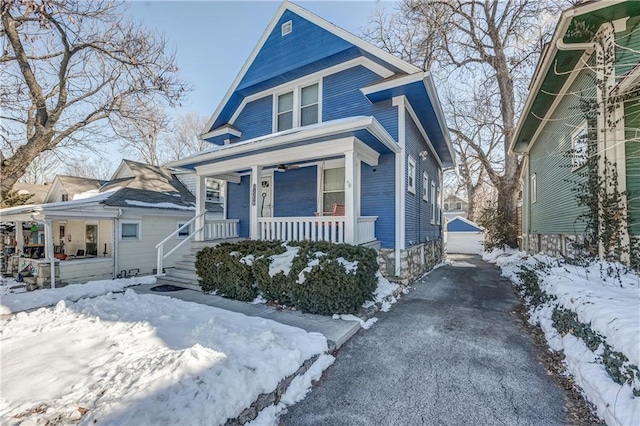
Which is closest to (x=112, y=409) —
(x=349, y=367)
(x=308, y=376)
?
(x=308, y=376)

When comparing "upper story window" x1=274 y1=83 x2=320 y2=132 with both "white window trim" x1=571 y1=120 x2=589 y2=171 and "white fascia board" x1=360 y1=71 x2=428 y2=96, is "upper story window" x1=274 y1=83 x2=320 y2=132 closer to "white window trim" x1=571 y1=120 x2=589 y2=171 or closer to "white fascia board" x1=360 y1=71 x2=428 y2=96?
"white fascia board" x1=360 y1=71 x2=428 y2=96

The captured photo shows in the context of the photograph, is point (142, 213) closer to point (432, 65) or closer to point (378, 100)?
point (378, 100)

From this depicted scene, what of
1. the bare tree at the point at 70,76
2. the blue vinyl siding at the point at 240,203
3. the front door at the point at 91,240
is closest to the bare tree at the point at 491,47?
the blue vinyl siding at the point at 240,203

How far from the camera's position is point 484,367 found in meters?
Answer: 3.46

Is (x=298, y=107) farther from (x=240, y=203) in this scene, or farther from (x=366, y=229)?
(x=366, y=229)

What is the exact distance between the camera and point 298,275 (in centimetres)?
511

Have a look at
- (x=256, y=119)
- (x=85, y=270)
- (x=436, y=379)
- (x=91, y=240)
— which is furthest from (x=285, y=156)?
(x=91, y=240)

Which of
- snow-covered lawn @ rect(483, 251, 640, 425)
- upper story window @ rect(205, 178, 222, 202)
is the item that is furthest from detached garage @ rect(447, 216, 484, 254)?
snow-covered lawn @ rect(483, 251, 640, 425)

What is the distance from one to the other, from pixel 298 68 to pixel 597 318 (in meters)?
8.48

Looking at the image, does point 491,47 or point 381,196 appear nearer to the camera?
point 381,196

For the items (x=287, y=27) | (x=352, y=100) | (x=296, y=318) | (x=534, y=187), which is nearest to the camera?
(x=296, y=318)

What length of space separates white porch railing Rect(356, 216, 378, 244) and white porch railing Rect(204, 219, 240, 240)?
485 centimetres

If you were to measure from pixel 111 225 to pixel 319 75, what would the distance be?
33.8 ft

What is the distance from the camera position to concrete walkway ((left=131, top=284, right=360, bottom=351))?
4121 millimetres
